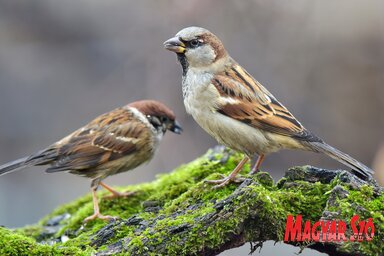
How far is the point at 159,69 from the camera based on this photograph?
1018 cm

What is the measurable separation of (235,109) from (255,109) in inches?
5.4

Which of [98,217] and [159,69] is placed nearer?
[98,217]

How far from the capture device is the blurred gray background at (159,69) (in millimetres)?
9703

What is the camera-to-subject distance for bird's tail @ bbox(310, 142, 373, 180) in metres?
4.32

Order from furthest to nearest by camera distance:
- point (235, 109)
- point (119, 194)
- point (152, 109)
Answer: point (152, 109) → point (119, 194) → point (235, 109)

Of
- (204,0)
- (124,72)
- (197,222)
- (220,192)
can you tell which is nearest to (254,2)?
(204,0)

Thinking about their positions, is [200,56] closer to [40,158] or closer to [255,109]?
[255,109]

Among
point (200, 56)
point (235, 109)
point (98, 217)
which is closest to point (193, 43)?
point (200, 56)

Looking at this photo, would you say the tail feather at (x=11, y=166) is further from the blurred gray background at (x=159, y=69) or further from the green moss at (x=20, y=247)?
the blurred gray background at (x=159, y=69)

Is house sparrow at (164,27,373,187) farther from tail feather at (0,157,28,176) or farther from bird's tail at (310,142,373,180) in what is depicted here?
tail feather at (0,157,28,176)

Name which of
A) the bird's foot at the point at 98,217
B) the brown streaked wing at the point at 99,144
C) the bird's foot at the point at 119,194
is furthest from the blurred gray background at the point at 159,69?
the bird's foot at the point at 98,217

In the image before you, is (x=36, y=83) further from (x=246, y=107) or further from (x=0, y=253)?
(x=0, y=253)

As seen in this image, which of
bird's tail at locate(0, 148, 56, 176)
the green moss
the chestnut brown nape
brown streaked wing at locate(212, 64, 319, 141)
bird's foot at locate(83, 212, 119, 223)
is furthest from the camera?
→ the chestnut brown nape

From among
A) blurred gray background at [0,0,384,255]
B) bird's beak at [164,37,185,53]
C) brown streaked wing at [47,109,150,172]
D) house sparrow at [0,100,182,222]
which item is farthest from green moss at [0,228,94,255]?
blurred gray background at [0,0,384,255]
